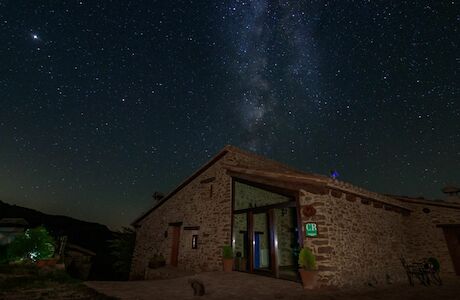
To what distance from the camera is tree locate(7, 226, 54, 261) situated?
8.55 m

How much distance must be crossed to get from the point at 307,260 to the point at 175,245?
7.78 metres

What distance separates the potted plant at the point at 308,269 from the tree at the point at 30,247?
8.47 metres

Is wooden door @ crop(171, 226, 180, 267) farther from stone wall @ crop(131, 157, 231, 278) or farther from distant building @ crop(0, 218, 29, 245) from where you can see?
distant building @ crop(0, 218, 29, 245)

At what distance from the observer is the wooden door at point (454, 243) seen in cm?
1088

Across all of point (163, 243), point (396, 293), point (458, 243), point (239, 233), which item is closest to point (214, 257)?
point (239, 233)

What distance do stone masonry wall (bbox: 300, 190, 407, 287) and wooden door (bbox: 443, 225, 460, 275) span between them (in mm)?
2735

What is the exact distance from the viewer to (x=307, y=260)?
7004 millimetres

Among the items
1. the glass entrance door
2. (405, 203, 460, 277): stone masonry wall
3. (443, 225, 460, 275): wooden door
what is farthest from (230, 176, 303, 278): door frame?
(443, 225, 460, 275): wooden door

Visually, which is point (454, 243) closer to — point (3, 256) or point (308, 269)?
point (308, 269)

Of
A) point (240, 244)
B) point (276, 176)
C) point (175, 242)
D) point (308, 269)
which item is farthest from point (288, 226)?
point (308, 269)

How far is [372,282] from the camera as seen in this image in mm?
8234

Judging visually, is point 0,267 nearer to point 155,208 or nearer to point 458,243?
point 155,208

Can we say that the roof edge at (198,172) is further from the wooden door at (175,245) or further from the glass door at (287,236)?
the glass door at (287,236)

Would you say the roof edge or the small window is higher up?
the roof edge
